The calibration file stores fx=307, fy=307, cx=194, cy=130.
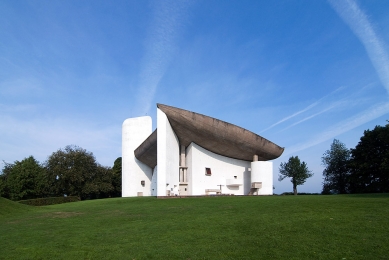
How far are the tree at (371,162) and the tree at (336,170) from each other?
5261 mm

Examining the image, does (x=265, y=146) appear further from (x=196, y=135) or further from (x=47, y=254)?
(x=47, y=254)

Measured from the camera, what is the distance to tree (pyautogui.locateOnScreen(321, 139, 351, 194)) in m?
42.8

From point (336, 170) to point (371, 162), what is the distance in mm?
9212

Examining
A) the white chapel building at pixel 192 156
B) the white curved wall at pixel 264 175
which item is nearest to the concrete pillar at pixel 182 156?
the white chapel building at pixel 192 156

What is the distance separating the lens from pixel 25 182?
36.1 metres

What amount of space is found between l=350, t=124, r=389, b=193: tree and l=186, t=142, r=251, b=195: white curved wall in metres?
13.4

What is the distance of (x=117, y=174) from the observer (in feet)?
166

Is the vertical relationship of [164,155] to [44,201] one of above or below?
above

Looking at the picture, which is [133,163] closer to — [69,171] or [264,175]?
[69,171]

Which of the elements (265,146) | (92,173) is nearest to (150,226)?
(265,146)

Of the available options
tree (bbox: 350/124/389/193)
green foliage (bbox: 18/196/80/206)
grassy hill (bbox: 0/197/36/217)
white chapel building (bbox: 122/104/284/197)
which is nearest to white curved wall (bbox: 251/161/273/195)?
white chapel building (bbox: 122/104/284/197)

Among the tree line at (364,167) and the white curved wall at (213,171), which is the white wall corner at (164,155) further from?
the tree line at (364,167)

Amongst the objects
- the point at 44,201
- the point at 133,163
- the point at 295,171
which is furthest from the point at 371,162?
the point at 44,201

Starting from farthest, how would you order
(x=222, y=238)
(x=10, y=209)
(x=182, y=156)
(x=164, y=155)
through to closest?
(x=182, y=156)
(x=164, y=155)
(x=10, y=209)
(x=222, y=238)
